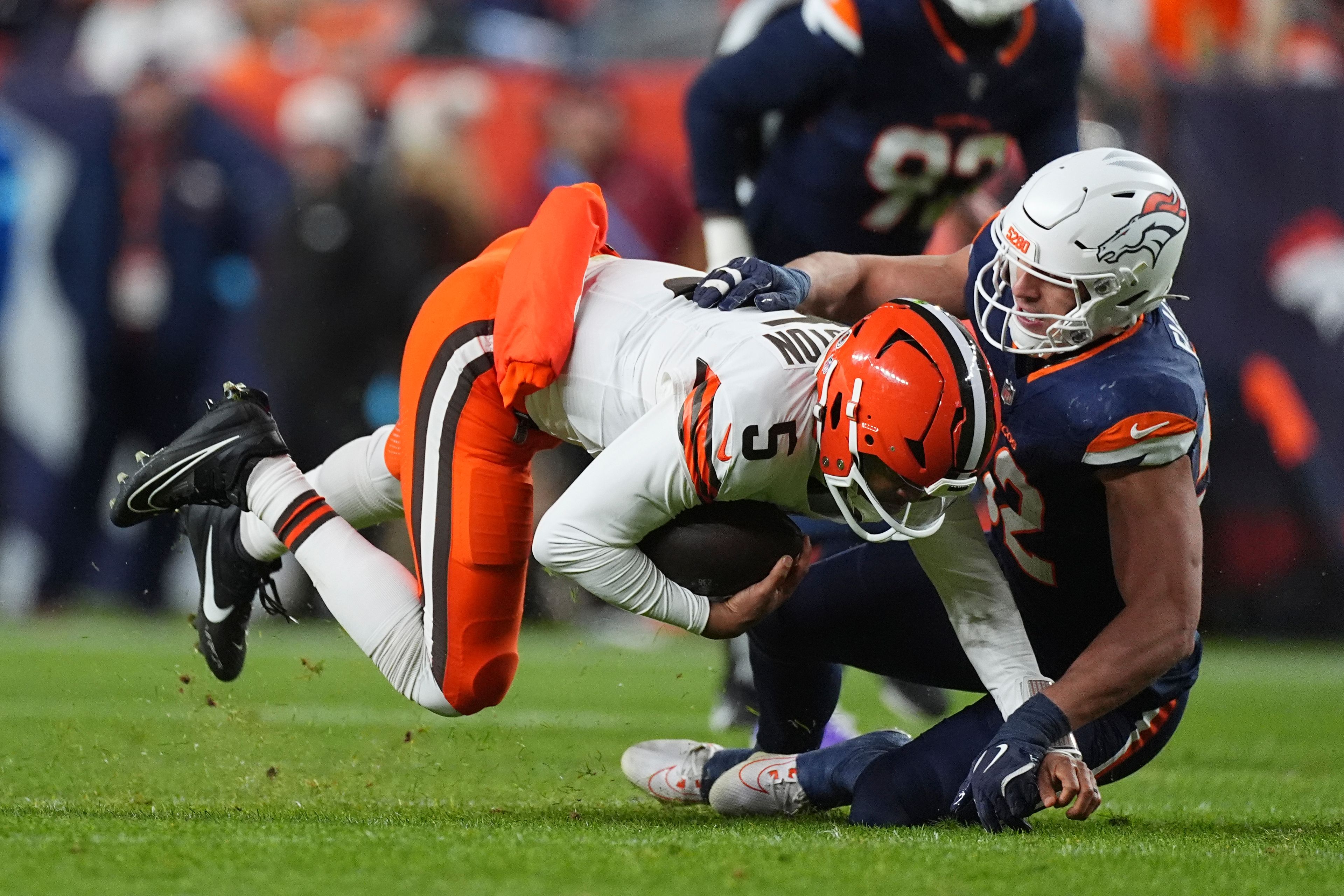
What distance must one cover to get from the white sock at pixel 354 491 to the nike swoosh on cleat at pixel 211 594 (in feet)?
0.32

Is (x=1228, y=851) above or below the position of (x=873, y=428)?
below

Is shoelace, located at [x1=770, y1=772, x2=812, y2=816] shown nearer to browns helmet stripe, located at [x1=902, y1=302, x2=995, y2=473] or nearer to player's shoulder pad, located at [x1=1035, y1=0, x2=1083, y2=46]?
browns helmet stripe, located at [x1=902, y1=302, x2=995, y2=473]

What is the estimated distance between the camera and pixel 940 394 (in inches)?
101

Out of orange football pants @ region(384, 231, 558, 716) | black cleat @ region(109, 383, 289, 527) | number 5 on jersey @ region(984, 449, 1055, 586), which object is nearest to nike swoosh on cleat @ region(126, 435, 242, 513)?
black cleat @ region(109, 383, 289, 527)

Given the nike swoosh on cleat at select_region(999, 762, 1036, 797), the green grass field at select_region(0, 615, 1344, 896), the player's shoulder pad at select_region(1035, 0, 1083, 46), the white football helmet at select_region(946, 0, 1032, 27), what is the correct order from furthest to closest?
1. the player's shoulder pad at select_region(1035, 0, 1083, 46)
2. the white football helmet at select_region(946, 0, 1032, 27)
3. the nike swoosh on cleat at select_region(999, 762, 1036, 797)
4. the green grass field at select_region(0, 615, 1344, 896)

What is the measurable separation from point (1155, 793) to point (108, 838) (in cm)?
216

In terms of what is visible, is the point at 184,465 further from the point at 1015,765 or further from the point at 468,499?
Result: the point at 1015,765

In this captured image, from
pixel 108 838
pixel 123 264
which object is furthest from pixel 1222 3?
pixel 108 838

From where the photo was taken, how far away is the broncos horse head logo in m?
2.73

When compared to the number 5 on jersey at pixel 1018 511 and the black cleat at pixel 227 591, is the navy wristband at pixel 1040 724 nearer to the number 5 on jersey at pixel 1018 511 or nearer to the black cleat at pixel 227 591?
the number 5 on jersey at pixel 1018 511

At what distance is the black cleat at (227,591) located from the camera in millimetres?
3412

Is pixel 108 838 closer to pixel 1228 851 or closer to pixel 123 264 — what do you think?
pixel 1228 851

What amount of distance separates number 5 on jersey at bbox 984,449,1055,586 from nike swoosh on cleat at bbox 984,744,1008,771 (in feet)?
1.36

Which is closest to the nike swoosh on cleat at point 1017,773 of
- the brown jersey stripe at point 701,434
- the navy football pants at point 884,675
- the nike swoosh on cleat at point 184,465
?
the navy football pants at point 884,675
